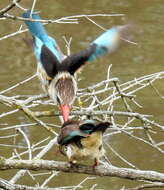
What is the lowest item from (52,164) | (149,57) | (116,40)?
(149,57)

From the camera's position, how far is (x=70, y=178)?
20.9 feet

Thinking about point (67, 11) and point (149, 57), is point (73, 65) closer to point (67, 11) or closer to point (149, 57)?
point (149, 57)

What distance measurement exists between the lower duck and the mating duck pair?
361 millimetres

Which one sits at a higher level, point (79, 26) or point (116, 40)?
point (116, 40)

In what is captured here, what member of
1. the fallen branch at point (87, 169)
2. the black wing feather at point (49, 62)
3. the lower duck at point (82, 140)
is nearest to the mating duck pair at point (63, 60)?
the black wing feather at point (49, 62)

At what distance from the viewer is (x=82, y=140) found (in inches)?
110

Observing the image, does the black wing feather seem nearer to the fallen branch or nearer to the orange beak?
the orange beak

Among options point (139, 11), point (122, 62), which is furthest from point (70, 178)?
point (139, 11)

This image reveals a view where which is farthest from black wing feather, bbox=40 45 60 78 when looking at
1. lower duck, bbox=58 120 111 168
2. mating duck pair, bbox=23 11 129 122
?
lower duck, bbox=58 120 111 168

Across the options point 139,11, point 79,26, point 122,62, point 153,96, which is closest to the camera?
point 153,96

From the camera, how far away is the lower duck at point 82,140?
106 inches

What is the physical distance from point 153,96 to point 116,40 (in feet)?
15.2

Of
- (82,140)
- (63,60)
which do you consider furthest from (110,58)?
(82,140)

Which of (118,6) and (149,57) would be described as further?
(118,6)
